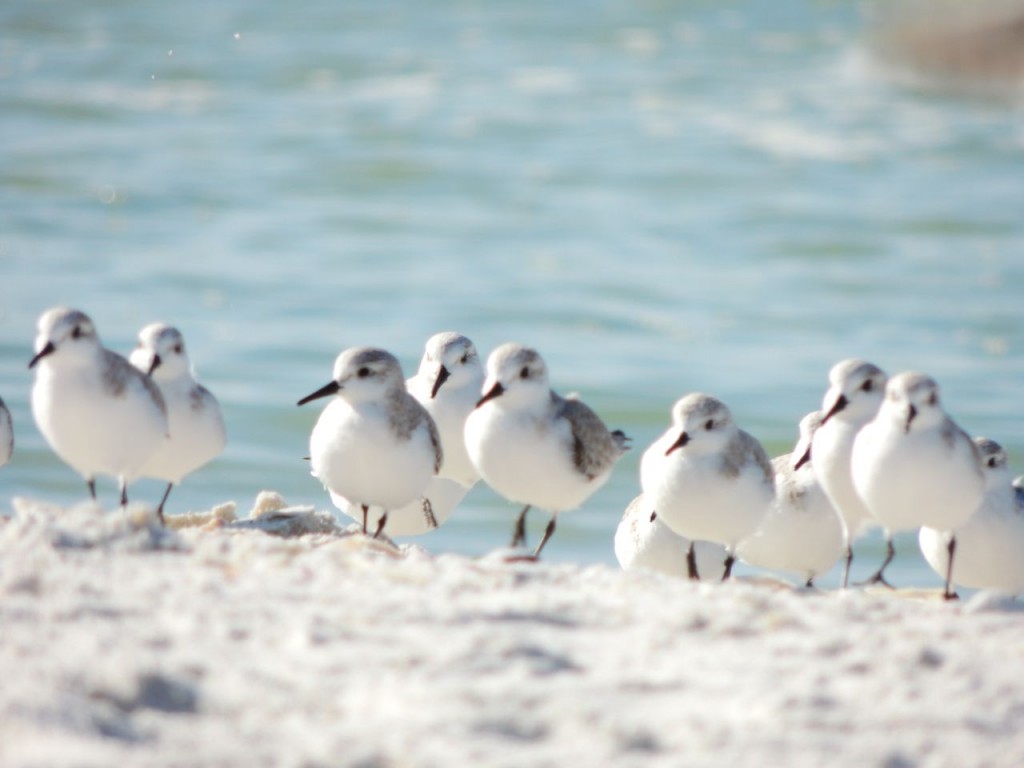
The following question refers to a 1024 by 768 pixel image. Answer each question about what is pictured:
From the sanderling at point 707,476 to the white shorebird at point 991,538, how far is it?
3.23 feet

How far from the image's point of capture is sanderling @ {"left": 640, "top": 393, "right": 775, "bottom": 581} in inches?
240

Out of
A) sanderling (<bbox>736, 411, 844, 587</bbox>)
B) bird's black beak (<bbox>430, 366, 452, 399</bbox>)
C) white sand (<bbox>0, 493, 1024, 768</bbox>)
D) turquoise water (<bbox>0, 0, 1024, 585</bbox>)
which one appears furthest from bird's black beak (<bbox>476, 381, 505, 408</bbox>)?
turquoise water (<bbox>0, 0, 1024, 585</bbox>)

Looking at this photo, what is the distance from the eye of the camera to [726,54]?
28.1 m

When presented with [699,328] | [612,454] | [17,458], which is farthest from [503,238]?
[612,454]

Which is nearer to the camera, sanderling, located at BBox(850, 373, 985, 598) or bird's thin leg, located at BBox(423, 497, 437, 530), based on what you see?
sanderling, located at BBox(850, 373, 985, 598)

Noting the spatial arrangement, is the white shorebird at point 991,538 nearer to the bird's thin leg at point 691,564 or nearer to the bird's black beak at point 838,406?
the bird's black beak at point 838,406

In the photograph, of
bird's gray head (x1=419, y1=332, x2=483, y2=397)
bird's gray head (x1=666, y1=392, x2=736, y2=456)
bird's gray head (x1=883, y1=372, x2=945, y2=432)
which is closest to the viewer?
bird's gray head (x1=883, y1=372, x2=945, y2=432)

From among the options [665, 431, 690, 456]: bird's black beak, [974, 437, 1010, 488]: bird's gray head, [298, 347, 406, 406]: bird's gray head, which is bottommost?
[974, 437, 1010, 488]: bird's gray head

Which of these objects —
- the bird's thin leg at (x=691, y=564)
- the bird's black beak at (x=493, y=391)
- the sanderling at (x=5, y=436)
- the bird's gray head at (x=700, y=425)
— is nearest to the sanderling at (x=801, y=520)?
the bird's thin leg at (x=691, y=564)

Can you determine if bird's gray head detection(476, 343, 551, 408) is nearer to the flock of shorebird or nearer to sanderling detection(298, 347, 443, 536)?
the flock of shorebird

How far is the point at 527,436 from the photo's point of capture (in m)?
6.36

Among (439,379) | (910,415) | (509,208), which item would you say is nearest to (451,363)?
(439,379)

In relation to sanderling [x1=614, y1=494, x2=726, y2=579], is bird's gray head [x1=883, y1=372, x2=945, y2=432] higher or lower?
higher

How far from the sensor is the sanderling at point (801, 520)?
271 inches
